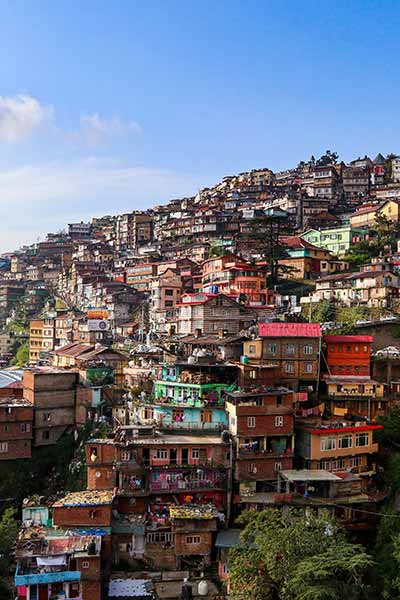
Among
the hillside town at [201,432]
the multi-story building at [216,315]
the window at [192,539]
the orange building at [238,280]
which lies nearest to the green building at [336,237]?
the hillside town at [201,432]

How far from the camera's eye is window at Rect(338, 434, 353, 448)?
27453mm

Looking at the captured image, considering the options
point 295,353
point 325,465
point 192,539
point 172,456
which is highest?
point 295,353

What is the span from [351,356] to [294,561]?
45.8 feet

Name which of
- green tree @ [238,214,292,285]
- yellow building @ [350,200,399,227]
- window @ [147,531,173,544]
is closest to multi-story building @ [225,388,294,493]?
window @ [147,531,173,544]

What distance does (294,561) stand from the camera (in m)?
20.5

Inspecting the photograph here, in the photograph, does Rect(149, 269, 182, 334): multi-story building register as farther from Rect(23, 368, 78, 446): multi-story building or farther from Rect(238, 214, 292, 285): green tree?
Rect(23, 368, 78, 446): multi-story building

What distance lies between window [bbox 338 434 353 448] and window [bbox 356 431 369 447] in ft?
1.32

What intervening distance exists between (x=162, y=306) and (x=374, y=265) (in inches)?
720

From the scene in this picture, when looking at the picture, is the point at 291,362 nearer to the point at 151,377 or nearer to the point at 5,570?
the point at 151,377

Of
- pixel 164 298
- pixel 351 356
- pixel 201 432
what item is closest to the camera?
pixel 201 432

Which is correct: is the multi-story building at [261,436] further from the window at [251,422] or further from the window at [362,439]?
the window at [362,439]

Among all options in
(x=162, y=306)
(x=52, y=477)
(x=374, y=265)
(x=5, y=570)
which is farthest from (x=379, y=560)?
(x=162, y=306)

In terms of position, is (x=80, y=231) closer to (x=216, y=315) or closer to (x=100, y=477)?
(x=216, y=315)

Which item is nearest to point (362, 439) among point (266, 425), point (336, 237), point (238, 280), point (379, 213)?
point (266, 425)
